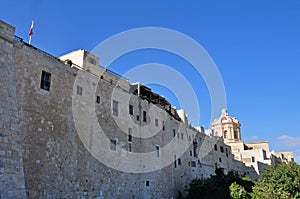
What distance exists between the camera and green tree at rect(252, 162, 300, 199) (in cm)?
2139

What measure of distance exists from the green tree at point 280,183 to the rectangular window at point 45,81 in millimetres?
17137

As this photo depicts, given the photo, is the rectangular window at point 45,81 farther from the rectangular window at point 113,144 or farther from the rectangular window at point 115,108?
the rectangular window at point 113,144

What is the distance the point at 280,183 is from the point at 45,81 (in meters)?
19.1

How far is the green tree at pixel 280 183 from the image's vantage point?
2139cm

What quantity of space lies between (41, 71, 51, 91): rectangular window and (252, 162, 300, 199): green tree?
17137 millimetres

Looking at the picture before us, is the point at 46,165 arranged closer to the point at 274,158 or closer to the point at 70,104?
the point at 70,104

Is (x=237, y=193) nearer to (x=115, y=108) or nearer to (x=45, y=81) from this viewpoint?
(x=115, y=108)

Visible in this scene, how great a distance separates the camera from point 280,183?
2273 cm

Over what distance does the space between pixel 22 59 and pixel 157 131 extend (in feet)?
48.2

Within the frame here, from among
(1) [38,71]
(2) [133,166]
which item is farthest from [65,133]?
(2) [133,166]

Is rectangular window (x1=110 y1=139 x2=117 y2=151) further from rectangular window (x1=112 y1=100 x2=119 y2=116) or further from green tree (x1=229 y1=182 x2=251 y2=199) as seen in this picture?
green tree (x1=229 y1=182 x2=251 y2=199)

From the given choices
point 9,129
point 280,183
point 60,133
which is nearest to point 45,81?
point 60,133

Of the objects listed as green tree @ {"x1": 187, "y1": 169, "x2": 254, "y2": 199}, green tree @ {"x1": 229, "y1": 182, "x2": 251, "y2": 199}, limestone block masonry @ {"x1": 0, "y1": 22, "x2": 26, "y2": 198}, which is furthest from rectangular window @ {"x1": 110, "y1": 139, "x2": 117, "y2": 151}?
green tree @ {"x1": 229, "y1": 182, "x2": 251, "y2": 199}

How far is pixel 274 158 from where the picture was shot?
2111 inches
